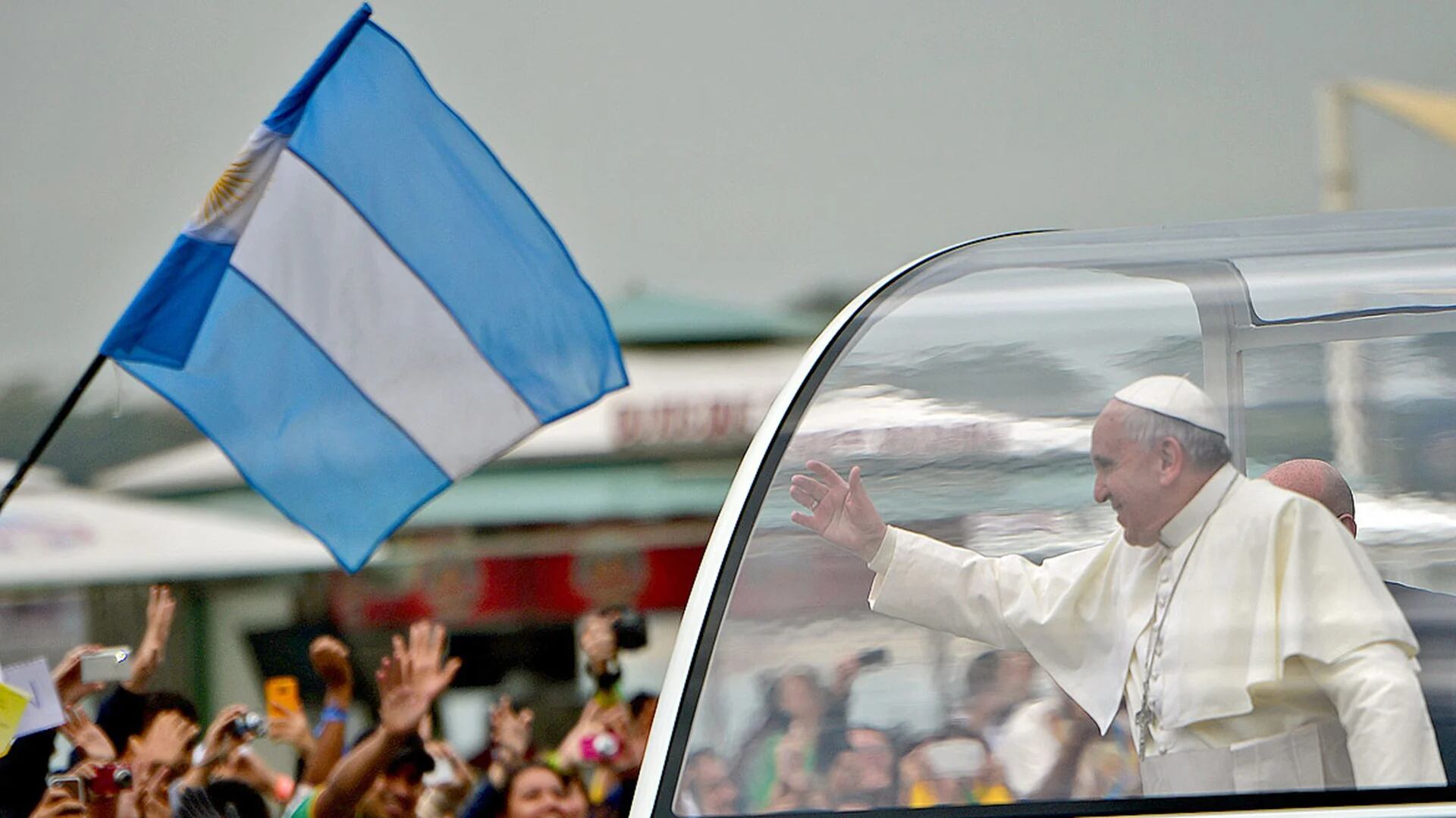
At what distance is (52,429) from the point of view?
9.74ft

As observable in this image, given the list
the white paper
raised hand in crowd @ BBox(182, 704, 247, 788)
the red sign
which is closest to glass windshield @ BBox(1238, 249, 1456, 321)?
the white paper

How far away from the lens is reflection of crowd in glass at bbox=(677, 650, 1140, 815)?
5.60 ft

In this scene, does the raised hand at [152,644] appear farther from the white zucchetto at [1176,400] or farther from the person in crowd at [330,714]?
the white zucchetto at [1176,400]

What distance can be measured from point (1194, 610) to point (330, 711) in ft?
8.66

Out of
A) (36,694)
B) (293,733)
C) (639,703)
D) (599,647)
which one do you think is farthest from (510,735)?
(36,694)

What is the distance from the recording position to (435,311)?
3.38m

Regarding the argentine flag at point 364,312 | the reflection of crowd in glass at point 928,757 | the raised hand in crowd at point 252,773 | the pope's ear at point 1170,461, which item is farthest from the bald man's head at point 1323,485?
the raised hand in crowd at point 252,773

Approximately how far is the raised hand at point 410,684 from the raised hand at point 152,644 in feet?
1.70

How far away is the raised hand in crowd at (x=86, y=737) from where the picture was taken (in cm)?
312

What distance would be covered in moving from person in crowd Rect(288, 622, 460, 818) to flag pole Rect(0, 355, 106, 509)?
85 cm

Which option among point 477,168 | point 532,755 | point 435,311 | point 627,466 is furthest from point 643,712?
point 627,466

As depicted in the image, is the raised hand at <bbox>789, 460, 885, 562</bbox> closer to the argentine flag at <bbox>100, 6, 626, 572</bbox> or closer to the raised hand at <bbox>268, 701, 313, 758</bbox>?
the argentine flag at <bbox>100, 6, 626, 572</bbox>

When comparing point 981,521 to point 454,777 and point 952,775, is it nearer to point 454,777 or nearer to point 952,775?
point 952,775

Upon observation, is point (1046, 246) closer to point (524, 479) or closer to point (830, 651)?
point (830, 651)
